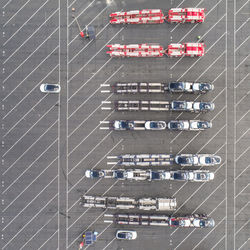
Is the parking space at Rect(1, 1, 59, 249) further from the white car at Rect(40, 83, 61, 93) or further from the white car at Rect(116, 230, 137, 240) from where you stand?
the white car at Rect(116, 230, 137, 240)

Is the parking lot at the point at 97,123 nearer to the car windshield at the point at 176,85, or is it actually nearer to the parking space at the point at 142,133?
the parking space at the point at 142,133

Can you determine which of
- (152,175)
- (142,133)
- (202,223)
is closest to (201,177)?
(202,223)

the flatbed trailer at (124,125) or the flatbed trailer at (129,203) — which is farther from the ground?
the flatbed trailer at (124,125)

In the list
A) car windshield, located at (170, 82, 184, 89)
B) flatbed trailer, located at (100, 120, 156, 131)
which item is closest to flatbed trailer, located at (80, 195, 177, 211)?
flatbed trailer, located at (100, 120, 156, 131)

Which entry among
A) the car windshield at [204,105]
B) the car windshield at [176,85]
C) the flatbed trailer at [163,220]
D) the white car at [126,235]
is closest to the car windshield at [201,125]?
the car windshield at [204,105]

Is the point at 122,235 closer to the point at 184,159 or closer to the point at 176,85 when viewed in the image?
the point at 184,159

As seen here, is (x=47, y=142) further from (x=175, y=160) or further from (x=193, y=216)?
(x=193, y=216)

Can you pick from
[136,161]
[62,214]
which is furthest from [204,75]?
[62,214]
